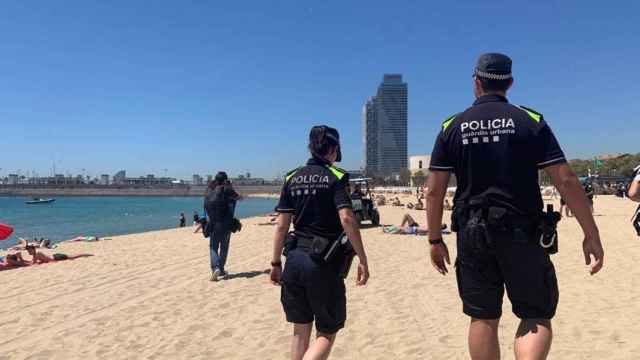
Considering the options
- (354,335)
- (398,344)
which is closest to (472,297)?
(398,344)

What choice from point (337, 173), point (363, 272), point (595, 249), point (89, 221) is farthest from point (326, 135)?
point (89, 221)

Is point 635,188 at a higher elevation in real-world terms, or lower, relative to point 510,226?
higher

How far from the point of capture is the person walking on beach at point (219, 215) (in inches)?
328

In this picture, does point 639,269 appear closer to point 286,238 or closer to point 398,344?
point 398,344

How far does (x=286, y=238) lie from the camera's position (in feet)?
11.1

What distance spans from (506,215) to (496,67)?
903mm

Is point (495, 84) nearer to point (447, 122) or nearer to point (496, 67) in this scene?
point (496, 67)

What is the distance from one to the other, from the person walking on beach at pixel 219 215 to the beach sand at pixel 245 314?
0.42 meters

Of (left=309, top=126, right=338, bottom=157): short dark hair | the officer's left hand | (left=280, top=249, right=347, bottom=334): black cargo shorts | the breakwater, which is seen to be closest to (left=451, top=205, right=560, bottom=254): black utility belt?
the officer's left hand

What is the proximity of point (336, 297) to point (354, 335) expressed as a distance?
2049mm

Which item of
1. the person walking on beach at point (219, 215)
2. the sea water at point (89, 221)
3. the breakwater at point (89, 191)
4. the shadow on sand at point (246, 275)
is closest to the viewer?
the person walking on beach at point (219, 215)

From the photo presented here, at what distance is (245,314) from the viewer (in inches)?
232

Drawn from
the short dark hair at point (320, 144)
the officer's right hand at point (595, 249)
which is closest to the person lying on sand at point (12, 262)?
the short dark hair at point (320, 144)

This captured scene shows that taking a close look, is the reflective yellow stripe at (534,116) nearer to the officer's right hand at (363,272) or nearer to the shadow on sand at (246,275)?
the officer's right hand at (363,272)
